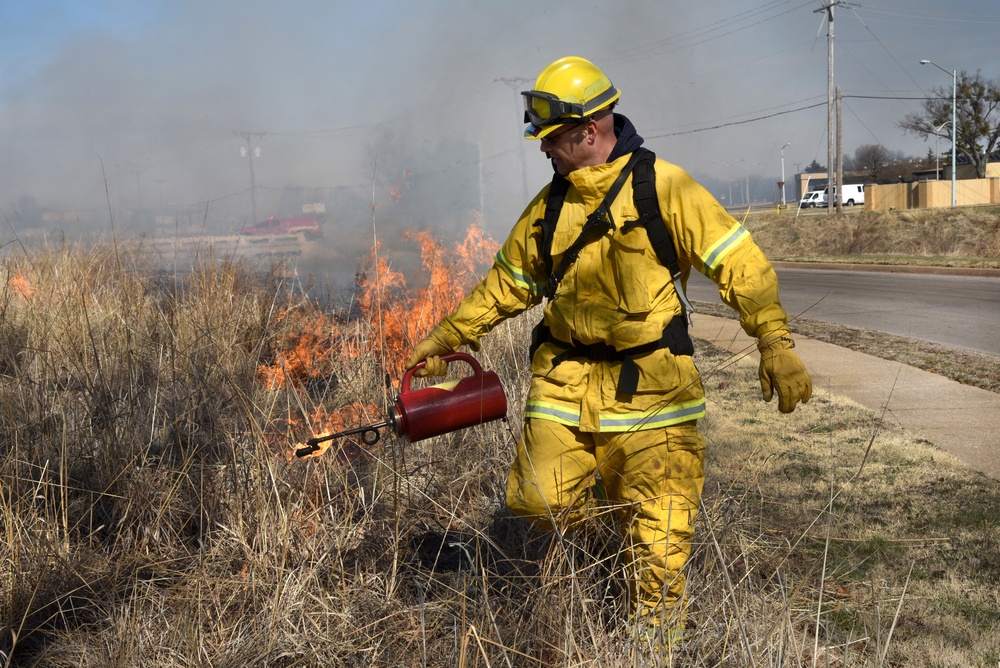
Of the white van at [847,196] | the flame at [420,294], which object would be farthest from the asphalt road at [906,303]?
the white van at [847,196]

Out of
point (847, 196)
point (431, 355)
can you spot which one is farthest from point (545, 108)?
point (847, 196)

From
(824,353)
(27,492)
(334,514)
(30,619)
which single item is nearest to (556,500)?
(334,514)

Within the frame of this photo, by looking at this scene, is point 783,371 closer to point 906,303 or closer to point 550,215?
point 550,215

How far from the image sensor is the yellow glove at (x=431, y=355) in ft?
10.1

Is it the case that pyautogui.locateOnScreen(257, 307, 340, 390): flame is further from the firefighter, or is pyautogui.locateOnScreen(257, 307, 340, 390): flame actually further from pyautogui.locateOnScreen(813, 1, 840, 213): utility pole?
pyautogui.locateOnScreen(813, 1, 840, 213): utility pole

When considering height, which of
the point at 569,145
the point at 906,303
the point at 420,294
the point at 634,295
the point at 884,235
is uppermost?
the point at 569,145

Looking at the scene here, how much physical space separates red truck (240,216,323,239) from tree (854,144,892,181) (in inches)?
2469

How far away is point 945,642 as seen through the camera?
2713 millimetres

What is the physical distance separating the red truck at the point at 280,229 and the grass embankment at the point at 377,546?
162 inches

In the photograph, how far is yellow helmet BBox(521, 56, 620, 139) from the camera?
9.11ft

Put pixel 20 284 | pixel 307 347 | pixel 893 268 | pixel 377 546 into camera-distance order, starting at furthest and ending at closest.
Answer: pixel 893 268 → pixel 20 284 → pixel 307 347 → pixel 377 546

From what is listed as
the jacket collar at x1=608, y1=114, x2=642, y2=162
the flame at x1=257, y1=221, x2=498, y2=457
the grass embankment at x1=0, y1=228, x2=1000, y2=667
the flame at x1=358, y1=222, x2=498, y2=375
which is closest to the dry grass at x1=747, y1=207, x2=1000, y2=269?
the flame at x1=358, y1=222, x2=498, y2=375

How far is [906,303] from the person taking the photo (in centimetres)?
1191

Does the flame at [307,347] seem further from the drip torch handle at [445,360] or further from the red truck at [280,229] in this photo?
the red truck at [280,229]
